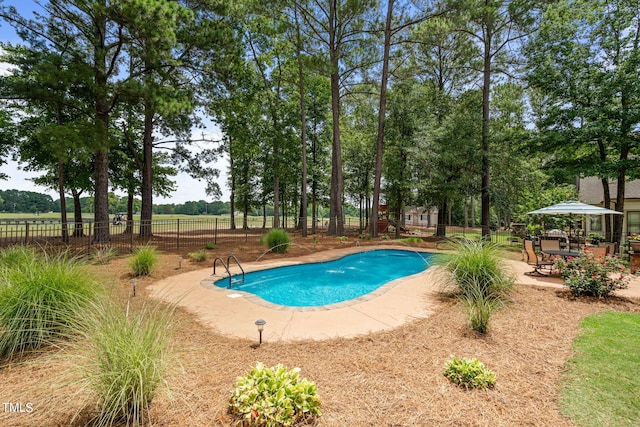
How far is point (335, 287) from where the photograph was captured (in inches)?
287

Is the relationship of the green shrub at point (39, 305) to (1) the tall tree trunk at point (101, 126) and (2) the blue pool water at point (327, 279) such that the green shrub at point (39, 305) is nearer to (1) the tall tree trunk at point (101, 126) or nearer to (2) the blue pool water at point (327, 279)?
(2) the blue pool water at point (327, 279)

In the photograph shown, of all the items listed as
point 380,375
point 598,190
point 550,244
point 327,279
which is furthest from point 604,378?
point 598,190

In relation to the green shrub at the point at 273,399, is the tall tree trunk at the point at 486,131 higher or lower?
higher

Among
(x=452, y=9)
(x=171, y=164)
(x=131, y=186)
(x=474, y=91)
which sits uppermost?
(x=452, y=9)

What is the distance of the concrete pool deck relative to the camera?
12.5 feet

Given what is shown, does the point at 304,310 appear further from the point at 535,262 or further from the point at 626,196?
the point at 626,196

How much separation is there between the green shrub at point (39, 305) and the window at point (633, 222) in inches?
787

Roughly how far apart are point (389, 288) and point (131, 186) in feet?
57.3

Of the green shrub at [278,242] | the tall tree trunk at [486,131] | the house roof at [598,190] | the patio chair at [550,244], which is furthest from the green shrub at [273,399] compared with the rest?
the house roof at [598,190]

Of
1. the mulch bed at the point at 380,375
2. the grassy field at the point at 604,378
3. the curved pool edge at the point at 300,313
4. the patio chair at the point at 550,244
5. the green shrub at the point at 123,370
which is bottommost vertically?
the curved pool edge at the point at 300,313

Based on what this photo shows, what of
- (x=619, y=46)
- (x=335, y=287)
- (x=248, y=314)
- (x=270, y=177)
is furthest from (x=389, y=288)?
(x=270, y=177)

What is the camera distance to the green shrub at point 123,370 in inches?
74.3

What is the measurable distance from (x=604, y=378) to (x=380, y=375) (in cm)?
209

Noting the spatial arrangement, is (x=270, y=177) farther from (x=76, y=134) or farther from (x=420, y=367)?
(x=420, y=367)
